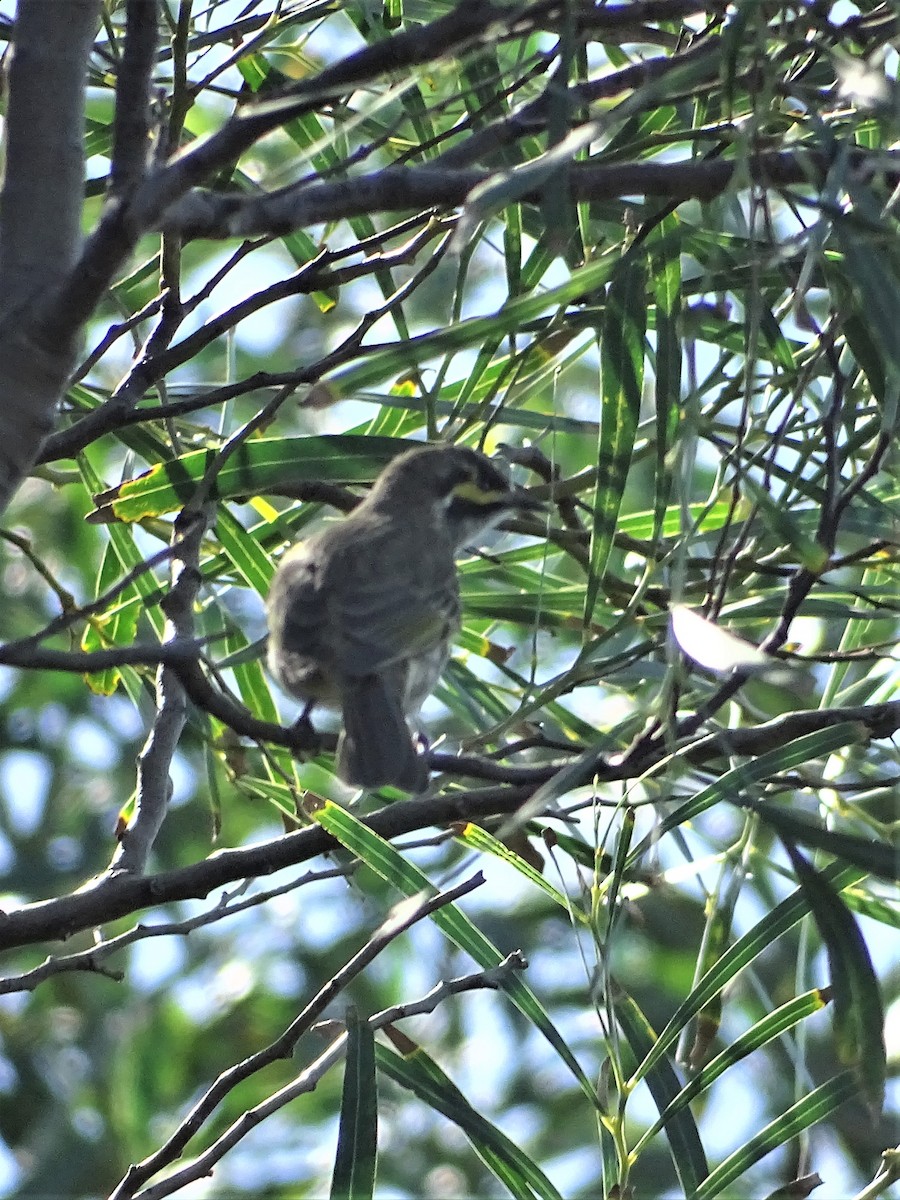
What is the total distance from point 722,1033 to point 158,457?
157 inches

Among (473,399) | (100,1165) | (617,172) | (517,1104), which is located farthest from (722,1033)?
(617,172)

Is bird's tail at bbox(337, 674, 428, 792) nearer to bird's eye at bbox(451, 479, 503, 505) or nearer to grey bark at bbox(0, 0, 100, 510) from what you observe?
bird's eye at bbox(451, 479, 503, 505)

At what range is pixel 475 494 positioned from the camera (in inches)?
138

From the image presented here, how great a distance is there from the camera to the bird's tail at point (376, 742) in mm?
2666

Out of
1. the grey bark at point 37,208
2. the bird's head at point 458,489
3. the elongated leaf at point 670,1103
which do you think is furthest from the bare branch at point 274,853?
the bird's head at point 458,489

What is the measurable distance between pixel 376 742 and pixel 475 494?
0.89 meters

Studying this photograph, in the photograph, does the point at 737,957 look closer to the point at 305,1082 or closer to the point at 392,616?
the point at 305,1082

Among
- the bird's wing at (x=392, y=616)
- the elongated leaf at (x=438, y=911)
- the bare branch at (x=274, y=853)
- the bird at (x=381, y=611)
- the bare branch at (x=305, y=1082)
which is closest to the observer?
the bare branch at (x=305, y=1082)

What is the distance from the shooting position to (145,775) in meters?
2.52

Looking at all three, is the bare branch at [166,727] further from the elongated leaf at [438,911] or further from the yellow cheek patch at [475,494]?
the yellow cheek patch at [475,494]

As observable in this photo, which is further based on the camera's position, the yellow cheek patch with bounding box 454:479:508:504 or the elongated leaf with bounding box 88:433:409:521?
the yellow cheek patch with bounding box 454:479:508:504

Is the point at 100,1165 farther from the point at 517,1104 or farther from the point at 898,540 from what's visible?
the point at 898,540

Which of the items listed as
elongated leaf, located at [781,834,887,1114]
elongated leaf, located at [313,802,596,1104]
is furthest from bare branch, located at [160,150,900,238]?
elongated leaf, located at [313,802,596,1104]

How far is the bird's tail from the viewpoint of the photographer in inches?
105
